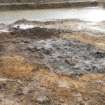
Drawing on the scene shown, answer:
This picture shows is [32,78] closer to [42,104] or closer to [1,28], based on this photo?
[42,104]

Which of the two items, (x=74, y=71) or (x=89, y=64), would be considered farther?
(x=89, y=64)

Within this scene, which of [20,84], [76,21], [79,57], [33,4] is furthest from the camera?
[33,4]

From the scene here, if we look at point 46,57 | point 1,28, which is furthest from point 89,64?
point 1,28

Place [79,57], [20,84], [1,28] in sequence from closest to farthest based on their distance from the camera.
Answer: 1. [20,84]
2. [79,57]
3. [1,28]

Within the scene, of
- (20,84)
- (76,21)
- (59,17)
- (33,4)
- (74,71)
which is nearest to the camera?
(20,84)

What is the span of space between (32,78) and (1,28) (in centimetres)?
409

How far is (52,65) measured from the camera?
6.09 metres

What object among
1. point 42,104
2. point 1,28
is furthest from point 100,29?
point 42,104

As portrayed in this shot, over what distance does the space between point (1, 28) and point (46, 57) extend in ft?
10.1

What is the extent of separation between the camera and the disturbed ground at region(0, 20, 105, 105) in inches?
187

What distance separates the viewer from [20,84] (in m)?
5.10

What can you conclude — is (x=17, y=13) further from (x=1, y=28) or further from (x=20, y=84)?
(x=20, y=84)

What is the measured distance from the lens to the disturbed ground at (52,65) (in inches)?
187

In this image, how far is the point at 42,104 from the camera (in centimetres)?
448
